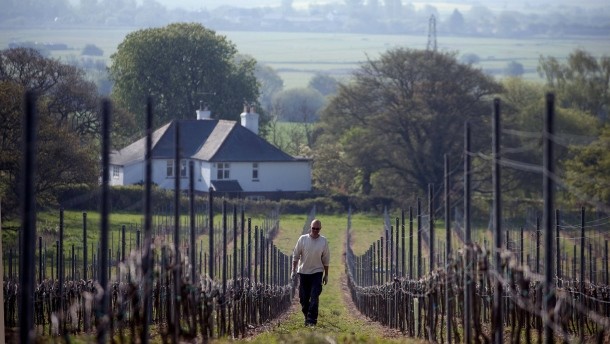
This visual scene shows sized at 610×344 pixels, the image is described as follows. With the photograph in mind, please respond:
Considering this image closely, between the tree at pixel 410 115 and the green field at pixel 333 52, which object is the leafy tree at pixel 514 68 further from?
the tree at pixel 410 115

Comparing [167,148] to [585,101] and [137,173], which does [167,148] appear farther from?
[585,101]

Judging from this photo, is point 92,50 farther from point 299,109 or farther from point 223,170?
point 223,170

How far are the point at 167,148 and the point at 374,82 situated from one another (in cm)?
1155

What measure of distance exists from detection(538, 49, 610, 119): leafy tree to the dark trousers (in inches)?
2364

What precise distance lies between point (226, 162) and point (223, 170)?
52 cm

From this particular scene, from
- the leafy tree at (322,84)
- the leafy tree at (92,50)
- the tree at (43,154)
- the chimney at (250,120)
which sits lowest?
the tree at (43,154)

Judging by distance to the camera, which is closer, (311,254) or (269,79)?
(311,254)

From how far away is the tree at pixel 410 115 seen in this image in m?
64.8

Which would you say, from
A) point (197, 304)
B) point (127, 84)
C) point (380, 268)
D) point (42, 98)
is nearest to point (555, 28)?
point (127, 84)

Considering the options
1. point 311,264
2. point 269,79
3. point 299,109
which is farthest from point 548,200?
point 269,79

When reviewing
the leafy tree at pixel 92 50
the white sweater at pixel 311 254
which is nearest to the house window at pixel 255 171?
the white sweater at pixel 311 254

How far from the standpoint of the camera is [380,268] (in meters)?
31.3

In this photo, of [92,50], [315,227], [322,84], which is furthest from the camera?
[322,84]

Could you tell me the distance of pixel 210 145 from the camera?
70.3 m
